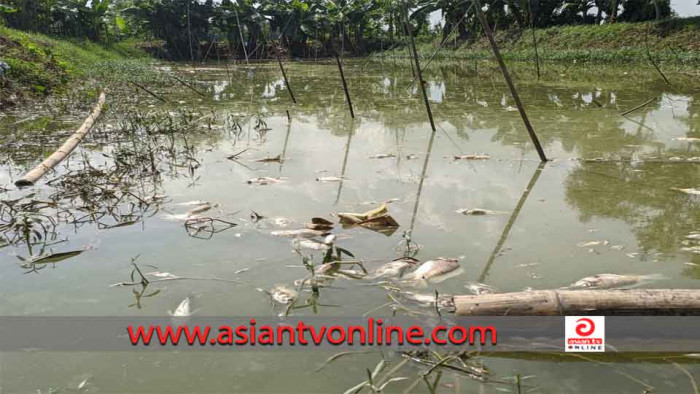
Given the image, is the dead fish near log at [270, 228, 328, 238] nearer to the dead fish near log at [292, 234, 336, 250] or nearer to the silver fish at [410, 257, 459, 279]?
the dead fish near log at [292, 234, 336, 250]

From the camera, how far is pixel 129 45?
26672 mm

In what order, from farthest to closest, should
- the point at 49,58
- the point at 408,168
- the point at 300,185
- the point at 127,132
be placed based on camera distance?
the point at 49,58
the point at 127,132
the point at 408,168
the point at 300,185

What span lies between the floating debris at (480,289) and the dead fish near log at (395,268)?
0.97ft

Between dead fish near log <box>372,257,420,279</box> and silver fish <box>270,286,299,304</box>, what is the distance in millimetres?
386

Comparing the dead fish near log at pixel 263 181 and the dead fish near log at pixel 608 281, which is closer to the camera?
the dead fish near log at pixel 608 281

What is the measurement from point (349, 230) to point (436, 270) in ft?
2.38

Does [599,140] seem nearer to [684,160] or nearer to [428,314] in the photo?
[684,160]

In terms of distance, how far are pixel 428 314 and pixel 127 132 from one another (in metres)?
4.69

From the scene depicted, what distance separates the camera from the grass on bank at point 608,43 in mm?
16859

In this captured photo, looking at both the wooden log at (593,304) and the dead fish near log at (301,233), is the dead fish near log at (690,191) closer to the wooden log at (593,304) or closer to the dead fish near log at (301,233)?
the wooden log at (593,304)

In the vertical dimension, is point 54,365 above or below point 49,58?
below

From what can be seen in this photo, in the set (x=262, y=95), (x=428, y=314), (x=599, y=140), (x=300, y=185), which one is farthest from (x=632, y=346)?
(x=262, y=95)

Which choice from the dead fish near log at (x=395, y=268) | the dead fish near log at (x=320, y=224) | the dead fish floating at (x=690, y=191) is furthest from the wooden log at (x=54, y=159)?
the dead fish floating at (x=690, y=191)

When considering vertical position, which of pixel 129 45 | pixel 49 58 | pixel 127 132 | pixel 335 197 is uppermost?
pixel 129 45
